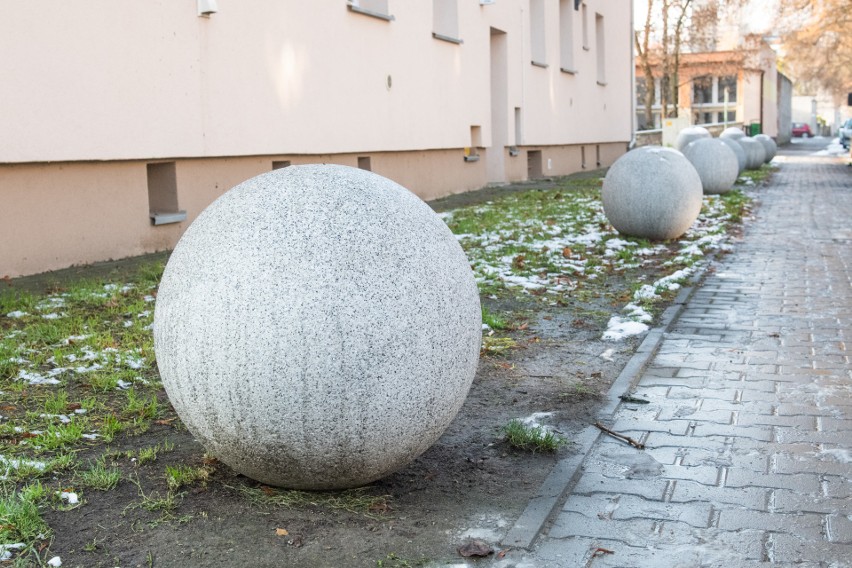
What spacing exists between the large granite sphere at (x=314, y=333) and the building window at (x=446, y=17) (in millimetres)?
17148

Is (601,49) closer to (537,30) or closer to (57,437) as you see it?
(537,30)

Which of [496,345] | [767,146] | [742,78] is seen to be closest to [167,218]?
[496,345]

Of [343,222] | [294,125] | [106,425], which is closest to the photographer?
[343,222]

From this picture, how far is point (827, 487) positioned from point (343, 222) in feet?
8.46

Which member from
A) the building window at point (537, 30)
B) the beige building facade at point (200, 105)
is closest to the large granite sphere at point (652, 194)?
the beige building facade at point (200, 105)

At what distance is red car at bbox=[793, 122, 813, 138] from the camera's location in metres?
100

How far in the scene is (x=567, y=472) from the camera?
187 inches

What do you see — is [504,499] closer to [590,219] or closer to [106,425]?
[106,425]

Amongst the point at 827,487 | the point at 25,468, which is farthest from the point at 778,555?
the point at 25,468

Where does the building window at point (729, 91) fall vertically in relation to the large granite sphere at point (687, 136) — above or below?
above

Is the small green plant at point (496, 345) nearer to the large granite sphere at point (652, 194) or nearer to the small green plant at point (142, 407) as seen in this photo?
the small green plant at point (142, 407)

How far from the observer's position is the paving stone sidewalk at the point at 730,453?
393cm

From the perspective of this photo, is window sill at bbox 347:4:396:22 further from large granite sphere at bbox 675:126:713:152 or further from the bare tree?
the bare tree

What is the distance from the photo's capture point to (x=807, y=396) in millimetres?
6133
